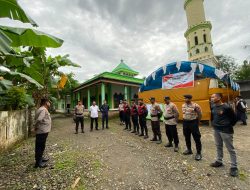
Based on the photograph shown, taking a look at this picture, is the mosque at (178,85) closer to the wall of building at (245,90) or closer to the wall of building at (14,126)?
the wall of building at (14,126)

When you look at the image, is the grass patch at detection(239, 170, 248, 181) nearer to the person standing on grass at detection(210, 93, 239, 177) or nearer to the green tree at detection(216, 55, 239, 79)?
the person standing on grass at detection(210, 93, 239, 177)

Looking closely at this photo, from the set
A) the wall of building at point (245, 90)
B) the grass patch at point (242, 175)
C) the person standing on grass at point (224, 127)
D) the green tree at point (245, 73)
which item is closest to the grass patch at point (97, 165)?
the person standing on grass at point (224, 127)

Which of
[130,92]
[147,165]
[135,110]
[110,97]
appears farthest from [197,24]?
[147,165]

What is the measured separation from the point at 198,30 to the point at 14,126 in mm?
38600

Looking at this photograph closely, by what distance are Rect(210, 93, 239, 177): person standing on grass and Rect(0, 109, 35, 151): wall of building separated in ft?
20.6

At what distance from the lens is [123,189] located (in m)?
2.93

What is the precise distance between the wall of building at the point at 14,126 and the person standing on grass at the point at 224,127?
20.6ft

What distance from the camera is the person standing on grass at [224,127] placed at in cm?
337

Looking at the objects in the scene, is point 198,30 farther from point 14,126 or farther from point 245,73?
point 14,126

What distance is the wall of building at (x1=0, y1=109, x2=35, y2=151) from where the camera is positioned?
5.03 metres

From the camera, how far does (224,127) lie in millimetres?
3516

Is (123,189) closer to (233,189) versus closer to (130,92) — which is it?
(233,189)

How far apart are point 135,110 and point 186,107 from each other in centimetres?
359

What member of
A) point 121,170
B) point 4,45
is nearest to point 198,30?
point 121,170
